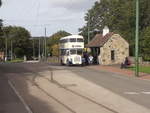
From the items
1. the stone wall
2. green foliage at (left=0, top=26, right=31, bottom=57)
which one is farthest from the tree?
the stone wall

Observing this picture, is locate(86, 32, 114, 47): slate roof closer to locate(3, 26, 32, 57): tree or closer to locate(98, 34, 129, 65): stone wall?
locate(98, 34, 129, 65): stone wall

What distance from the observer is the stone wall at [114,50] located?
6681 centimetres

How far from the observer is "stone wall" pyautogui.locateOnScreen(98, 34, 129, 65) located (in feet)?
219

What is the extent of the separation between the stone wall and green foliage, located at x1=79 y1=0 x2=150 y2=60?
A: 652 inches

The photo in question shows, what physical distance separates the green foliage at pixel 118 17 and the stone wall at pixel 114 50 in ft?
54.3

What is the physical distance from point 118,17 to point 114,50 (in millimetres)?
36064

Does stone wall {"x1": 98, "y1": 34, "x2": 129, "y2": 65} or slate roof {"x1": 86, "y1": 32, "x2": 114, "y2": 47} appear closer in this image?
stone wall {"x1": 98, "y1": 34, "x2": 129, "y2": 65}

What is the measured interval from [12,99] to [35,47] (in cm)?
14814

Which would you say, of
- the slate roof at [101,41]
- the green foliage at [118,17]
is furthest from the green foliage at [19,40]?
the slate roof at [101,41]

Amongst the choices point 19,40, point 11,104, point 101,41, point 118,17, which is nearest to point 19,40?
point 19,40

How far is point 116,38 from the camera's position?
67.9 m

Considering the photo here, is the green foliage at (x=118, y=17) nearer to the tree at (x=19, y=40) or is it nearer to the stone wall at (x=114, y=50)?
the stone wall at (x=114, y=50)

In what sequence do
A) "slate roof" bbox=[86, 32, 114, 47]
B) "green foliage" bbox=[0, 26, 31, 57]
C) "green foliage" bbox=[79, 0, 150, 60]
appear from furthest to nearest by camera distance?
"green foliage" bbox=[0, 26, 31, 57]
"green foliage" bbox=[79, 0, 150, 60]
"slate roof" bbox=[86, 32, 114, 47]

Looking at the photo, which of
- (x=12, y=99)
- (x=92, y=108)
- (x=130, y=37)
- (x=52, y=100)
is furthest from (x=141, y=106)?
(x=130, y=37)
